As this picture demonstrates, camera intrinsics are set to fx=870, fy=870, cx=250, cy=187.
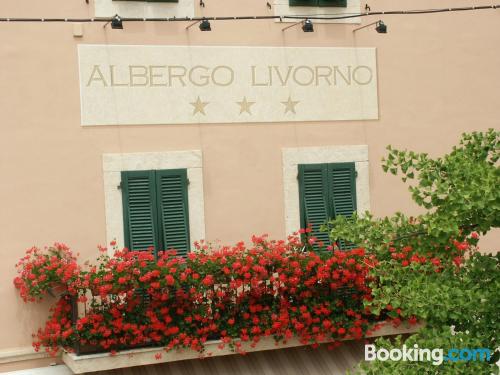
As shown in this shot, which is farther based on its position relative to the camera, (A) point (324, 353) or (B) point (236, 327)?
(A) point (324, 353)

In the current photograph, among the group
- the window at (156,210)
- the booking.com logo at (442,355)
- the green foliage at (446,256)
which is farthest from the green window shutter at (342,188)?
the booking.com logo at (442,355)

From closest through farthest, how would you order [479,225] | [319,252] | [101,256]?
[479,225]
[101,256]
[319,252]

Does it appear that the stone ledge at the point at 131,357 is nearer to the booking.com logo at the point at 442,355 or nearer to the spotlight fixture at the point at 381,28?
the spotlight fixture at the point at 381,28

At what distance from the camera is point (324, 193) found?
11.0 m

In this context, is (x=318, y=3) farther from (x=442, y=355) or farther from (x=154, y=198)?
(x=442, y=355)

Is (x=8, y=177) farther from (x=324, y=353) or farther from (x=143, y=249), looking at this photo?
(x=324, y=353)

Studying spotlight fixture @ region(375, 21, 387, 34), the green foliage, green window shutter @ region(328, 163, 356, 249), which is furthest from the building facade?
the green foliage

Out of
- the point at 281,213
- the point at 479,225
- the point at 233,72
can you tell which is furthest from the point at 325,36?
the point at 479,225

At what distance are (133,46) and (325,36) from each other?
2.48m

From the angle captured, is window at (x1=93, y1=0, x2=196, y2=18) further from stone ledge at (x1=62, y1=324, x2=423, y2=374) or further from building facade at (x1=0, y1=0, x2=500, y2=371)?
stone ledge at (x1=62, y1=324, x2=423, y2=374)

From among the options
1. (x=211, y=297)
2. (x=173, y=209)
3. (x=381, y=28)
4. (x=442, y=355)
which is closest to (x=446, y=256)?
(x=442, y=355)

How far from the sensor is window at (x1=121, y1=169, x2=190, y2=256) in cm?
1014

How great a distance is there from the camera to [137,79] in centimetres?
1021

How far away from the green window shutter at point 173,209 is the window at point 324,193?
1.52 meters
